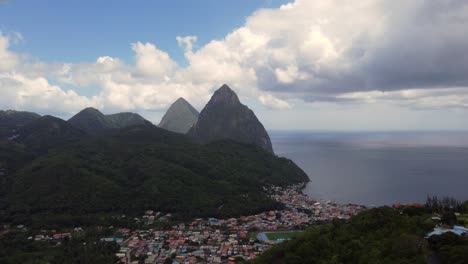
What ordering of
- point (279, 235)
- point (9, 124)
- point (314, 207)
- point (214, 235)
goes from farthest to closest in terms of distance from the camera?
1. point (9, 124)
2. point (314, 207)
3. point (279, 235)
4. point (214, 235)

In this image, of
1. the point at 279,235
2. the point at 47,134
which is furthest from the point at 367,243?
the point at 47,134

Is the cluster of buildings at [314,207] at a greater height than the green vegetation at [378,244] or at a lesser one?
lesser

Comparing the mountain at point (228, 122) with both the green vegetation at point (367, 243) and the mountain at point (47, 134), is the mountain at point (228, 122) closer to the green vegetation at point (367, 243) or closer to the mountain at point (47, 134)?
the mountain at point (47, 134)

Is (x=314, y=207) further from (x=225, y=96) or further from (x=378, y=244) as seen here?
(x=225, y=96)

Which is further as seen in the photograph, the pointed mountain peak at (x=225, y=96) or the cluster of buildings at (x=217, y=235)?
the pointed mountain peak at (x=225, y=96)

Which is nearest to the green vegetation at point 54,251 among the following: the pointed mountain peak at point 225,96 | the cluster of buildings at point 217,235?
the cluster of buildings at point 217,235

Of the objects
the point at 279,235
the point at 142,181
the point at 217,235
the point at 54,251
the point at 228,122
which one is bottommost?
the point at 279,235
